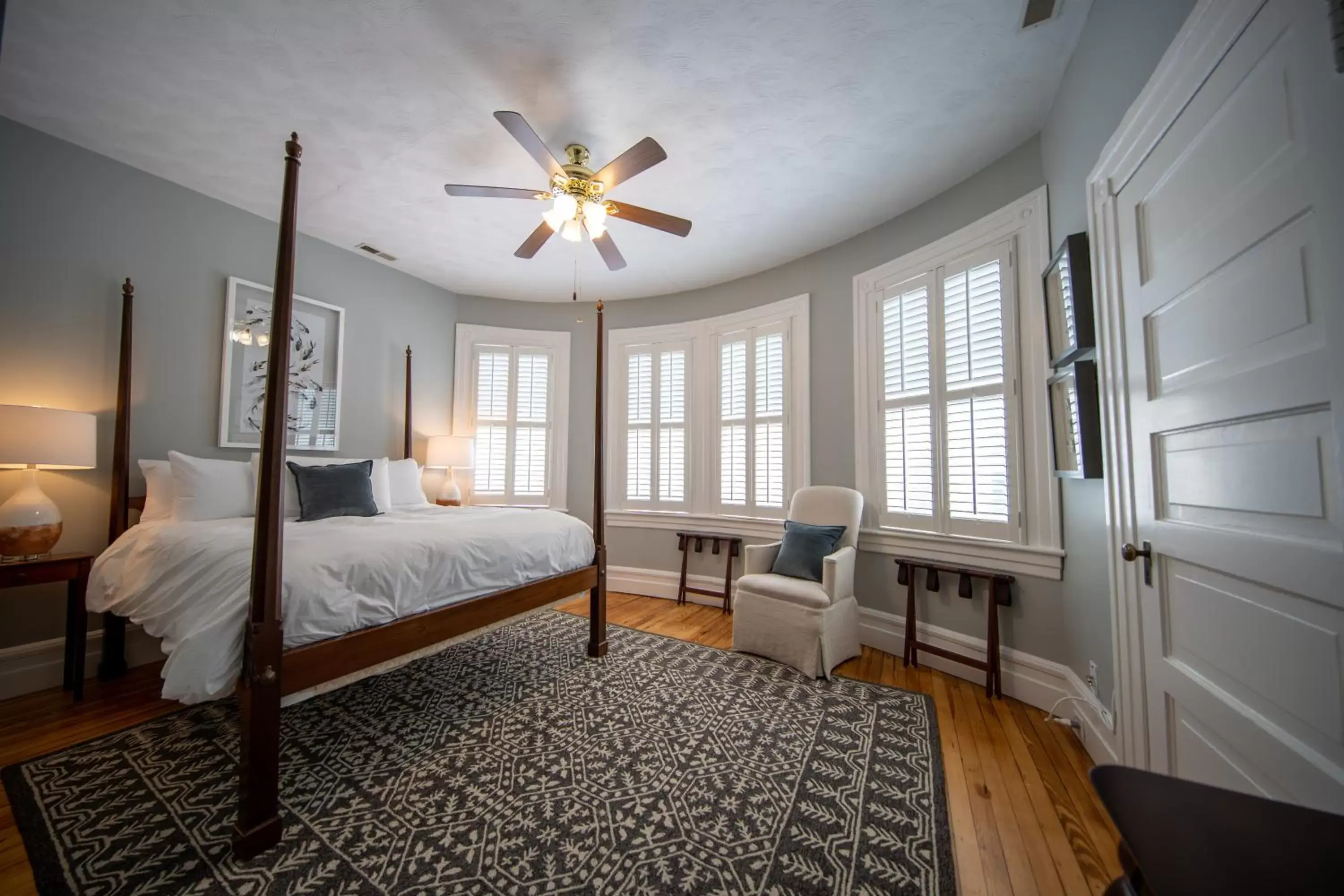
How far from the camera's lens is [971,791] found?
1.71 meters

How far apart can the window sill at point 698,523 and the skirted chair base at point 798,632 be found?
1.02 meters

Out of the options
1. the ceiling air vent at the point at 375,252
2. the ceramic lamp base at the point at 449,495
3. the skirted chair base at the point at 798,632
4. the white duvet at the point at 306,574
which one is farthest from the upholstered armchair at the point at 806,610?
the ceiling air vent at the point at 375,252

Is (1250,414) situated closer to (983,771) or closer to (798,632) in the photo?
(983,771)

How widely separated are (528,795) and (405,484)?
2.61 m

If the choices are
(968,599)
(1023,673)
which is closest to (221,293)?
(968,599)

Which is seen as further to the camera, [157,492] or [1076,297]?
[157,492]

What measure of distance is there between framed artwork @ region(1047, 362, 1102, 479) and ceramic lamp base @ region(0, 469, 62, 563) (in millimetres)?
4533

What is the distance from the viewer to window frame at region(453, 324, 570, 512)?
466cm

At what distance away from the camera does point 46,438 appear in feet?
7.22

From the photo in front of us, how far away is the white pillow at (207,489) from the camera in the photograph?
2555 millimetres

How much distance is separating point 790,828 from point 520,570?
1.60 meters

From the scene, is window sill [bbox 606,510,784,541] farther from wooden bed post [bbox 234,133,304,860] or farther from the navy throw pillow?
wooden bed post [bbox 234,133,304,860]

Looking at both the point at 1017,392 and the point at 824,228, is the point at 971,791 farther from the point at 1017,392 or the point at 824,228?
the point at 824,228

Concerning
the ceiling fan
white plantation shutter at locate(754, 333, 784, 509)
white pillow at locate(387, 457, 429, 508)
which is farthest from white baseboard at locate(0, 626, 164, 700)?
white plantation shutter at locate(754, 333, 784, 509)
